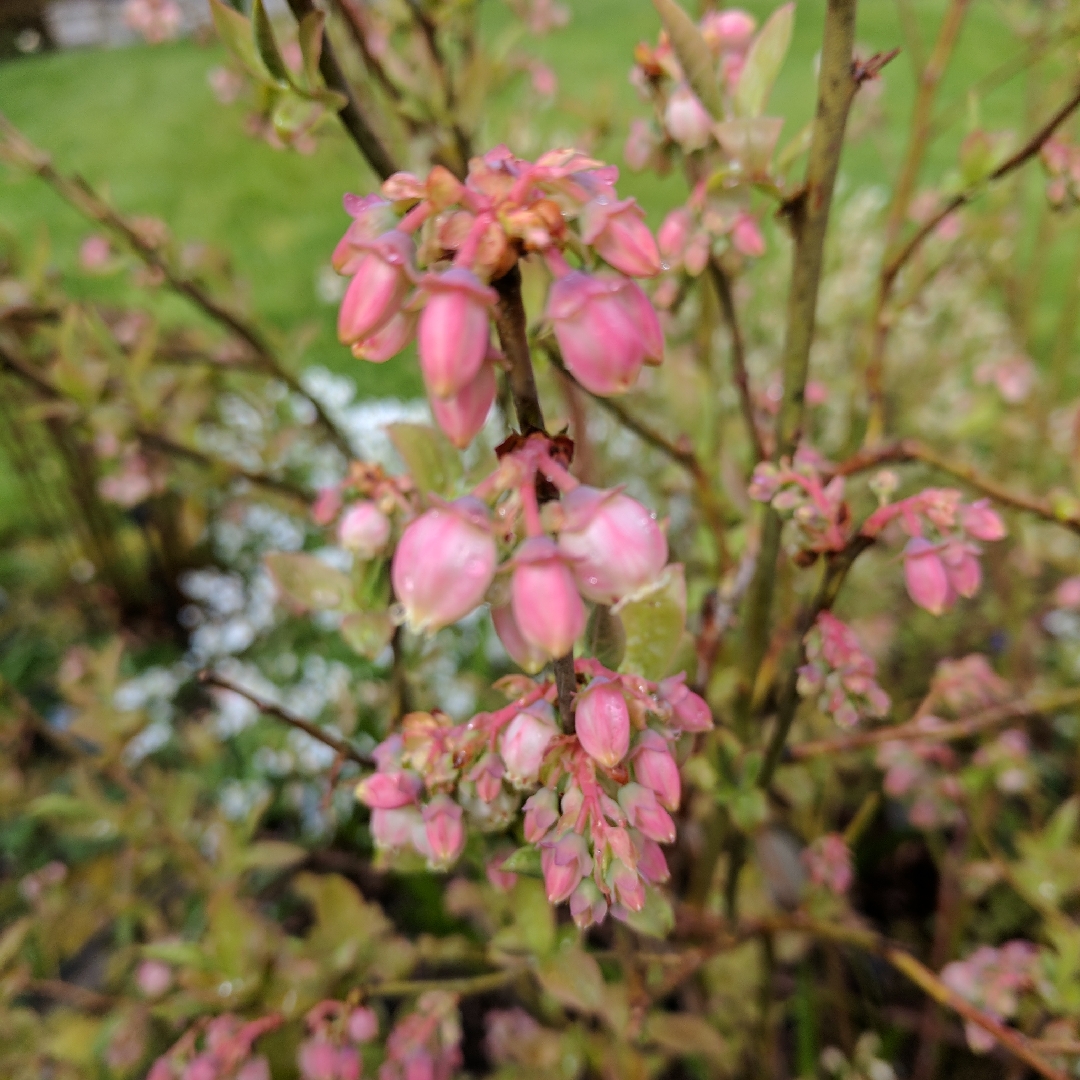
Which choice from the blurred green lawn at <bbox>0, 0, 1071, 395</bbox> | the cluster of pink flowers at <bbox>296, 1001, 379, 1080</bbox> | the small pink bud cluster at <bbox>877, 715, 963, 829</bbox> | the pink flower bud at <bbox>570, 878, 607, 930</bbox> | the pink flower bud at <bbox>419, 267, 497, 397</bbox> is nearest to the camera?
the pink flower bud at <bbox>419, 267, 497, 397</bbox>

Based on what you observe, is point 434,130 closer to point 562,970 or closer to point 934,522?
point 934,522

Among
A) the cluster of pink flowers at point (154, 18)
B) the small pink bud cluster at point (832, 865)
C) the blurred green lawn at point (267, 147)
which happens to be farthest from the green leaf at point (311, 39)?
the blurred green lawn at point (267, 147)

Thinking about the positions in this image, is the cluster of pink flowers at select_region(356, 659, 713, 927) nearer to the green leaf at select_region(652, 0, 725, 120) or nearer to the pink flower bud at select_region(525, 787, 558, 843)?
the pink flower bud at select_region(525, 787, 558, 843)

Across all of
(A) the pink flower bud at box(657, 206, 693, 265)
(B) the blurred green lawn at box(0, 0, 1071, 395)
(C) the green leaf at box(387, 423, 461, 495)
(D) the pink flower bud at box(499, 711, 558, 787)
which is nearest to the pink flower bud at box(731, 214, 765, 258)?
(A) the pink flower bud at box(657, 206, 693, 265)

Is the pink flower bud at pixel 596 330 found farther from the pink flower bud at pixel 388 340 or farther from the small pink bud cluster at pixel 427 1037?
the small pink bud cluster at pixel 427 1037

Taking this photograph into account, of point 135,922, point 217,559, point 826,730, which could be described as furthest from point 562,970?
point 217,559

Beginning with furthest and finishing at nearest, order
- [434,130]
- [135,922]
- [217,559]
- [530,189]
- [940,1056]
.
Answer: [217,559] < [135,922] < [940,1056] < [434,130] < [530,189]

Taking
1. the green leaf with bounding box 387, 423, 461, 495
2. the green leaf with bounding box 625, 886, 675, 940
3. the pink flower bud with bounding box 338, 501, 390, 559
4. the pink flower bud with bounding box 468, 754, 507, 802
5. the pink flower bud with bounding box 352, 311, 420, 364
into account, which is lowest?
the green leaf with bounding box 625, 886, 675, 940
